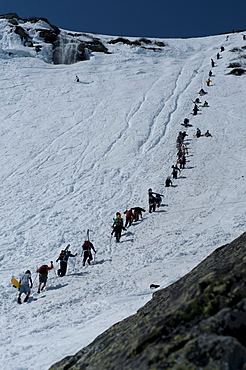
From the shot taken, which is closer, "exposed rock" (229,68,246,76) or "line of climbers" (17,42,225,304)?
"line of climbers" (17,42,225,304)

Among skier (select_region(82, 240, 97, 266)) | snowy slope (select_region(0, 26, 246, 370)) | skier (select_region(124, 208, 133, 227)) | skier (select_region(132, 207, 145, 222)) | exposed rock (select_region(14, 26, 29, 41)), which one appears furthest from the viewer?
exposed rock (select_region(14, 26, 29, 41))

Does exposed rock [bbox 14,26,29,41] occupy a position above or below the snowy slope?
above

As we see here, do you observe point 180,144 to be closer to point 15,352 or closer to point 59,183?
point 59,183

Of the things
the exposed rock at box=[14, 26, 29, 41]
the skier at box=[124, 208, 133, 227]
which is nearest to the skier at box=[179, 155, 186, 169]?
the skier at box=[124, 208, 133, 227]

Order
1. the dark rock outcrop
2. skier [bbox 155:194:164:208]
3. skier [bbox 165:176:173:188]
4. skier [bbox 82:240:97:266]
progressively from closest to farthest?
the dark rock outcrop
skier [bbox 82:240:97:266]
skier [bbox 155:194:164:208]
skier [bbox 165:176:173:188]

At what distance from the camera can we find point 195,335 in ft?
11.6

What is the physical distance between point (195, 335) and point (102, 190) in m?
17.6

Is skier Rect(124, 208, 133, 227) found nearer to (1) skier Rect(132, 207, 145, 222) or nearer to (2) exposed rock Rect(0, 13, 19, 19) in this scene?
(1) skier Rect(132, 207, 145, 222)

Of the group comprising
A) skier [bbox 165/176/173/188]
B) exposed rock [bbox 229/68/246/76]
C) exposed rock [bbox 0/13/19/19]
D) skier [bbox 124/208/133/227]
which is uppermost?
exposed rock [bbox 0/13/19/19]

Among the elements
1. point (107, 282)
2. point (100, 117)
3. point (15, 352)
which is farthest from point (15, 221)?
point (100, 117)

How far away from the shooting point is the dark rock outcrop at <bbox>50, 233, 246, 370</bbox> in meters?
3.24

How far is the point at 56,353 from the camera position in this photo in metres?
7.07

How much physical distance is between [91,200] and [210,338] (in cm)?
1658

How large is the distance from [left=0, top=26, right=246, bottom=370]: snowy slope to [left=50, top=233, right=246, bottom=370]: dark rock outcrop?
10.6ft
